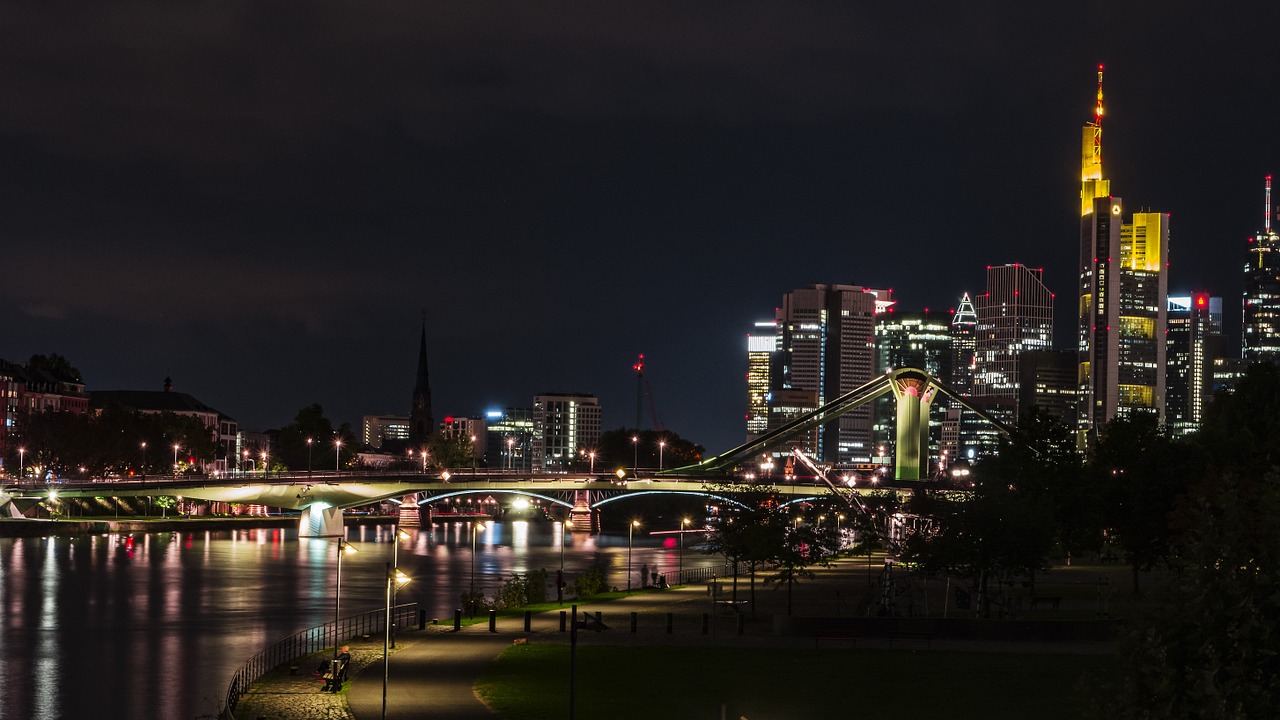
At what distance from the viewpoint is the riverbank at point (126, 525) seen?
109625 mm

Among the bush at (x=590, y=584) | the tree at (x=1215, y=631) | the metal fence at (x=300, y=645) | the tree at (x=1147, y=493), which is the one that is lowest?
the bush at (x=590, y=584)

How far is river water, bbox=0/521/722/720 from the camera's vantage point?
39.2 metres

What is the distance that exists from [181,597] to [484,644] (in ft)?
96.2

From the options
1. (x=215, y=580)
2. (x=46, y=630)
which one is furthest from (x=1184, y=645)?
(x=215, y=580)

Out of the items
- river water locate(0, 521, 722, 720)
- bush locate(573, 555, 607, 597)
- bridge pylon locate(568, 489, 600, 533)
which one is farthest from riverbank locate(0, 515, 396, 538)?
bush locate(573, 555, 607, 597)

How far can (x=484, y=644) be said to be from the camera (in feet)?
137

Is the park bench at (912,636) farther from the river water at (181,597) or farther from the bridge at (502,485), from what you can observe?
the bridge at (502,485)

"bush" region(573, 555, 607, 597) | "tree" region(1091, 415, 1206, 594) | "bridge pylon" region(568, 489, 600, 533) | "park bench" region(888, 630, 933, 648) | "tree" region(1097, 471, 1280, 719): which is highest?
"tree" region(1097, 471, 1280, 719)

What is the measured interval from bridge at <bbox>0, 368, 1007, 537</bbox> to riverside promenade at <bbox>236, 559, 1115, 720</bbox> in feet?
125

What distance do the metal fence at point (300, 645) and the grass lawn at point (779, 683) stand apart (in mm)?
5312

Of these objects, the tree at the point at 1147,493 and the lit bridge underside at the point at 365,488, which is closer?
the tree at the point at 1147,493

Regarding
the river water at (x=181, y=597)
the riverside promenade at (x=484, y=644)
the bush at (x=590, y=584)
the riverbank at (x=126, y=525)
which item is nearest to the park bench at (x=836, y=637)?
the riverside promenade at (x=484, y=644)

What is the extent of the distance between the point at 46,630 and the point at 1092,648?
35.5 meters

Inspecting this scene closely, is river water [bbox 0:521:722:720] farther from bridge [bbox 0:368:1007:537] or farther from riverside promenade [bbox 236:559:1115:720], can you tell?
bridge [bbox 0:368:1007:537]
